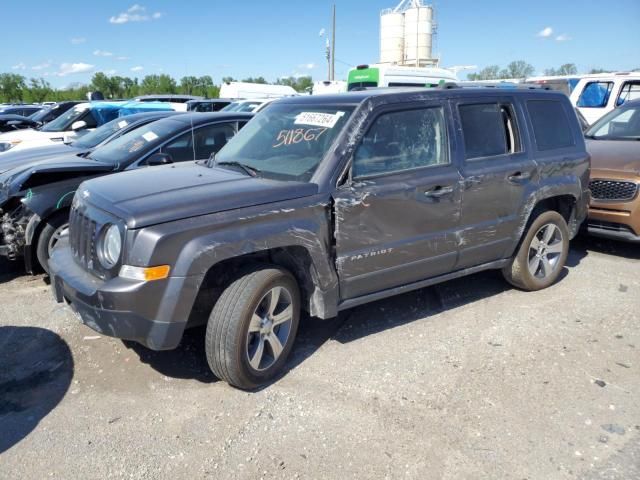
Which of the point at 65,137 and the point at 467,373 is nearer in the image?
the point at 467,373

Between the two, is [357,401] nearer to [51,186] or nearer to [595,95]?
[51,186]

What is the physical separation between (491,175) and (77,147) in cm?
552

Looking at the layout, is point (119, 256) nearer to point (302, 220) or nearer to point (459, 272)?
point (302, 220)

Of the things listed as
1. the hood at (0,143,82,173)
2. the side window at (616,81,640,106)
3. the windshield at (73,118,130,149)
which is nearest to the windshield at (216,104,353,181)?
the hood at (0,143,82,173)

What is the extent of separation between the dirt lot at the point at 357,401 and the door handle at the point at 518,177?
115 centimetres

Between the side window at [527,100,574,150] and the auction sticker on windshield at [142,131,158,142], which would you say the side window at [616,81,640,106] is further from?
the auction sticker on windshield at [142,131,158,142]

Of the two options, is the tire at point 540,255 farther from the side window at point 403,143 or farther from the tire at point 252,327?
the tire at point 252,327

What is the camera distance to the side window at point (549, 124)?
15.3ft

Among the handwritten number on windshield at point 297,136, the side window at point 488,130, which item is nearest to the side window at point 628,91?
the side window at point 488,130

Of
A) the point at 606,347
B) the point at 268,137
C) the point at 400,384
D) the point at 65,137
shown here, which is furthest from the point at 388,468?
the point at 65,137

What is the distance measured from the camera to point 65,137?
979 cm

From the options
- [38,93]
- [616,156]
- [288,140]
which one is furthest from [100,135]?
[38,93]

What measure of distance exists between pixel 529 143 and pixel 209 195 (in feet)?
9.68

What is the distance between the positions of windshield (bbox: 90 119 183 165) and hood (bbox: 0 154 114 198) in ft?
0.88
